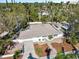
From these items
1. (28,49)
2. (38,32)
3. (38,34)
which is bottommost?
(28,49)

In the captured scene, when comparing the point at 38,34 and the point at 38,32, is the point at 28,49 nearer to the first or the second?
the point at 38,34

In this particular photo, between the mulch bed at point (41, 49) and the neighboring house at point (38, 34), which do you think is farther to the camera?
the neighboring house at point (38, 34)

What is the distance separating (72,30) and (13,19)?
12.1 meters

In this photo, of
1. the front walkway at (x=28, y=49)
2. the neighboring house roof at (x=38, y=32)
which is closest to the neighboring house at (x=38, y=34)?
the neighboring house roof at (x=38, y=32)

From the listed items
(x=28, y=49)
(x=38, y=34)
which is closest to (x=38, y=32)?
(x=38, y=34)

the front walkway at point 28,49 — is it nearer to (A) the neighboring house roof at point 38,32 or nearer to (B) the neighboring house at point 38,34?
(B) the neighboring house at point 38,34

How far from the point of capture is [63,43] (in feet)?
90.9

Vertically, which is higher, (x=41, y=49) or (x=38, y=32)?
(x=38, y=32)

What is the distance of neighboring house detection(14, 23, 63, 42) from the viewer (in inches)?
1126

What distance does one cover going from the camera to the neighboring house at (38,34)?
2860 cm

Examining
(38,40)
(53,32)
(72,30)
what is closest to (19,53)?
(38,40)

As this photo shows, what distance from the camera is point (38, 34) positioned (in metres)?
29.5

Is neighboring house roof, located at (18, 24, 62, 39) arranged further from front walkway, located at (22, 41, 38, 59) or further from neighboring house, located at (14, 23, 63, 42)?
front walkway, located at (22, 41, 38, 59)

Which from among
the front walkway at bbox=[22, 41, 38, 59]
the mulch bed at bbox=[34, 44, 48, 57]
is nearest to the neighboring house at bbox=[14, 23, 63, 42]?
the front walkway at bbox=[22, 41, 38, 59]
